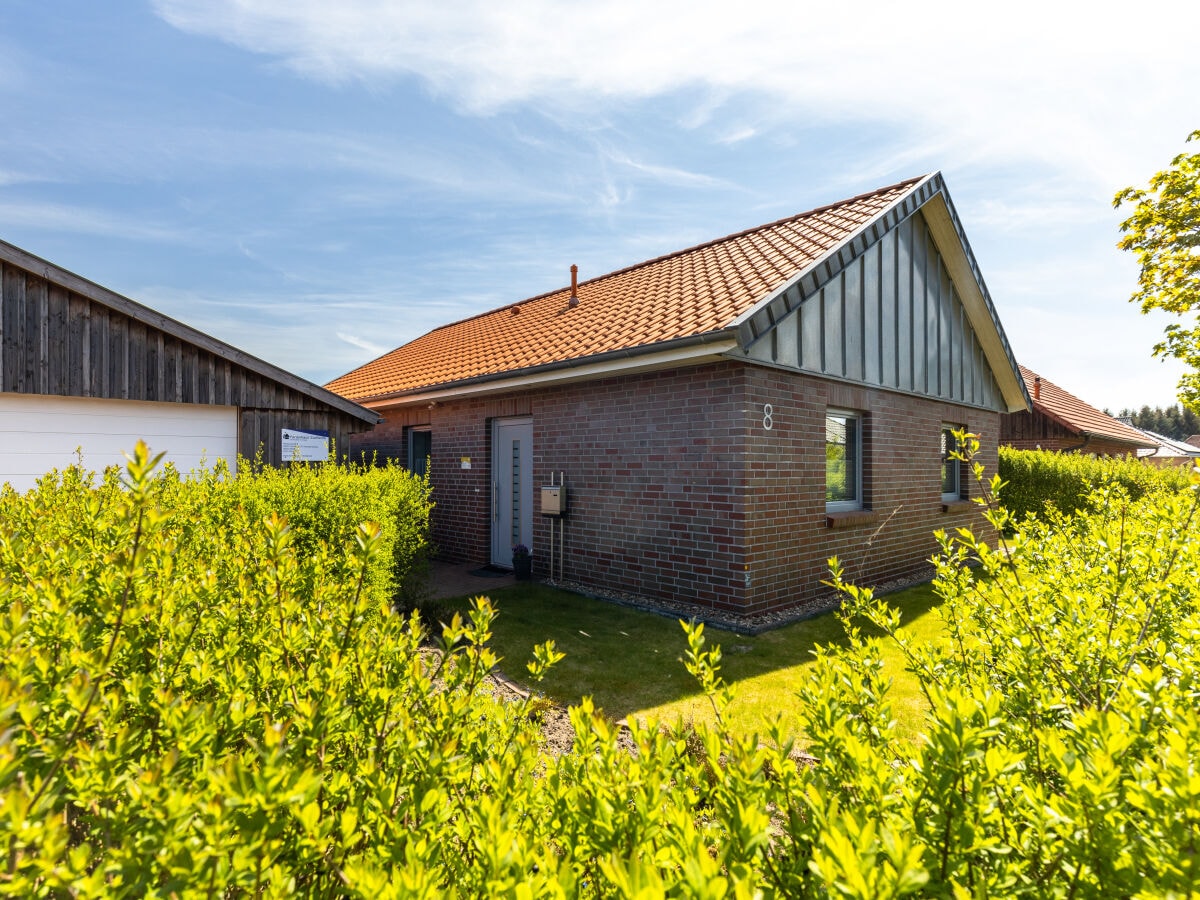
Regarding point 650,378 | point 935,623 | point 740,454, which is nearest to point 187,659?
point 740,454

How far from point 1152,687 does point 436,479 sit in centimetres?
1098

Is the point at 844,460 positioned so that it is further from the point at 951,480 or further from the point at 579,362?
the point at 951,480

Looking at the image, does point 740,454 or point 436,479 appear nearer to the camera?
point 740,454

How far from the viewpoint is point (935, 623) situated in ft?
22.9

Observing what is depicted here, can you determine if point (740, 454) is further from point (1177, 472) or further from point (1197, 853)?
point (1177, 472)

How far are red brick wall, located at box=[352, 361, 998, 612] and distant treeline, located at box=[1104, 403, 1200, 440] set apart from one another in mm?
89187

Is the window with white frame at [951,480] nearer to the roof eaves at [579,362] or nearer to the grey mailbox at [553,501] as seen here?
the roof eaves at [579,362]

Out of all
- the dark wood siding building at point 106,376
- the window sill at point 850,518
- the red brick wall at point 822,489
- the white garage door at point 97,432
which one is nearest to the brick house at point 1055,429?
the red brick wall at point 822,489

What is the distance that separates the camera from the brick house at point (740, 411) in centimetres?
702

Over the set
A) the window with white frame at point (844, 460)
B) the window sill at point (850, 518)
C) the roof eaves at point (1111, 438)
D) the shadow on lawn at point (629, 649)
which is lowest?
the shadow on lawn at point (629, 649)

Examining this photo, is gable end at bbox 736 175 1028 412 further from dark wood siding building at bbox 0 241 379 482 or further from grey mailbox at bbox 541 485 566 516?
dark wood siding building at bbox 0 241 379 482

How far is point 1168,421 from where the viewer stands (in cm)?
7581

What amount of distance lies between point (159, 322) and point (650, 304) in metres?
7.40

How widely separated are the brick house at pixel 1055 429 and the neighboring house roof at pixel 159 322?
19.9 meters
